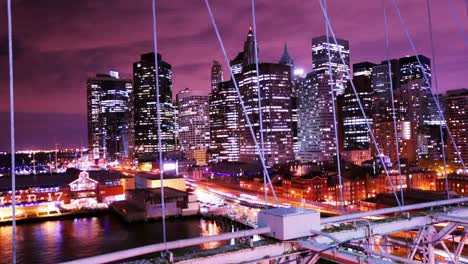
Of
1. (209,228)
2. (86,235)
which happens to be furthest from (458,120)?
(86,235)

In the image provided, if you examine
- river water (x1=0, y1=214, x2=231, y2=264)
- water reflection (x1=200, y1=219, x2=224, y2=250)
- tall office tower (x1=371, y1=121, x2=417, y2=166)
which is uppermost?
tall office tower (x1=371, y1=121, x2=417, y2=166)

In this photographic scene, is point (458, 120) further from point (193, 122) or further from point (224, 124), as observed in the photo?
point (193, 122)

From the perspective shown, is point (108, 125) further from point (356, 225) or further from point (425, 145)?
point (356, 225)

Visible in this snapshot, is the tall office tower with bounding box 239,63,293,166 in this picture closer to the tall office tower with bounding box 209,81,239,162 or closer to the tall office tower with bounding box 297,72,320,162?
the tall office tower with bounding box 297,72,320,162

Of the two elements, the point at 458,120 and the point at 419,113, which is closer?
the point at 458,120

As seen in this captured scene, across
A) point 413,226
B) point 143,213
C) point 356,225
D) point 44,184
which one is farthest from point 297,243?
point 44,184

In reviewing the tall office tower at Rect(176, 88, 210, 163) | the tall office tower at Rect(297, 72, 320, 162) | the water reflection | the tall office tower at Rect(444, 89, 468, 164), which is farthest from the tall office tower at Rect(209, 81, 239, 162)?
the water reflection

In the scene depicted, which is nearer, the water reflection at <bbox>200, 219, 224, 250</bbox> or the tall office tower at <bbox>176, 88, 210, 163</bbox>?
the water reflection at <bbox>200, 219, 224, 250</bbox>
